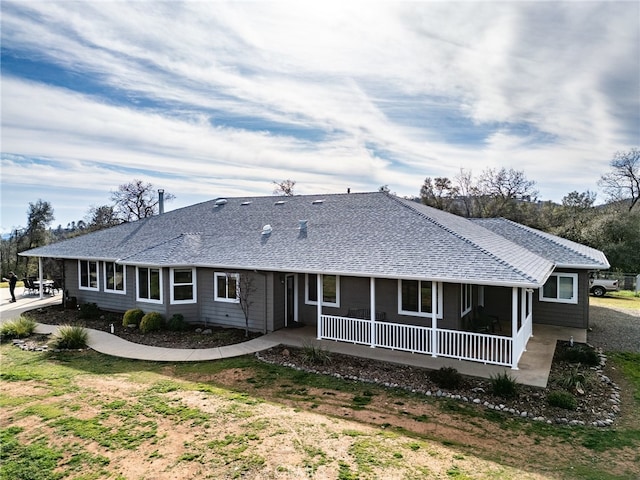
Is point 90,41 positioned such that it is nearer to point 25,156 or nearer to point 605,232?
point 25,156

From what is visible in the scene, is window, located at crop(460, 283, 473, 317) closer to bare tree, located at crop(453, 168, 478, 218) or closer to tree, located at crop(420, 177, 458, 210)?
tree, located at crop(420, 177, 458, 210)

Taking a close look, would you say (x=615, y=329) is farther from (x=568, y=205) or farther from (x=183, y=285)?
(x=568, y=205)

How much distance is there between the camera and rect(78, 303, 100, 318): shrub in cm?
1745

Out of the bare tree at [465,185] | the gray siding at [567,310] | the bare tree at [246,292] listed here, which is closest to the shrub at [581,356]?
the gray siding at [567,310]

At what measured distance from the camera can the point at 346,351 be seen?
41.2 feet

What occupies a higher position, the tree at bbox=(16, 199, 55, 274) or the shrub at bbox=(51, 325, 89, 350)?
the tree at bbox=(16, 199, 55, 274)

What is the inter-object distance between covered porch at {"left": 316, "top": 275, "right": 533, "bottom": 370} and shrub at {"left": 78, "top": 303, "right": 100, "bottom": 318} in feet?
35.3

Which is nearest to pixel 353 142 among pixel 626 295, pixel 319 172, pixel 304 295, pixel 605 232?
pixel 319 172

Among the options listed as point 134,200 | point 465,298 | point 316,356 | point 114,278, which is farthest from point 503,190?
point 134,200

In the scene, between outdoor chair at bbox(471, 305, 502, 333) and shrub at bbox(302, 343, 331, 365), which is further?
outdoor chair at bbox(471, 305, 502, 333)

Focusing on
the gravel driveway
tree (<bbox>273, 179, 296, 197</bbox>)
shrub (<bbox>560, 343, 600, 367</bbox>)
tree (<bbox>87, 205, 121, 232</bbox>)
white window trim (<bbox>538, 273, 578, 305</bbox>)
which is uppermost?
tree (<bbox>273, 179, 296, 197</bbox>)

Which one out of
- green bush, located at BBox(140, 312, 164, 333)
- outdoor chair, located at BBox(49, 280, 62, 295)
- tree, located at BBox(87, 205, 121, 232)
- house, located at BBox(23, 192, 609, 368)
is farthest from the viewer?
tree, located at BBox(87, 205, 121, 232)

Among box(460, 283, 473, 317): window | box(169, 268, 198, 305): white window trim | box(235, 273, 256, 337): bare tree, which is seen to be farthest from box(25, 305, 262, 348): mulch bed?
box(460, 283, 473, 317): window

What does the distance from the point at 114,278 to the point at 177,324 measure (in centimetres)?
531
